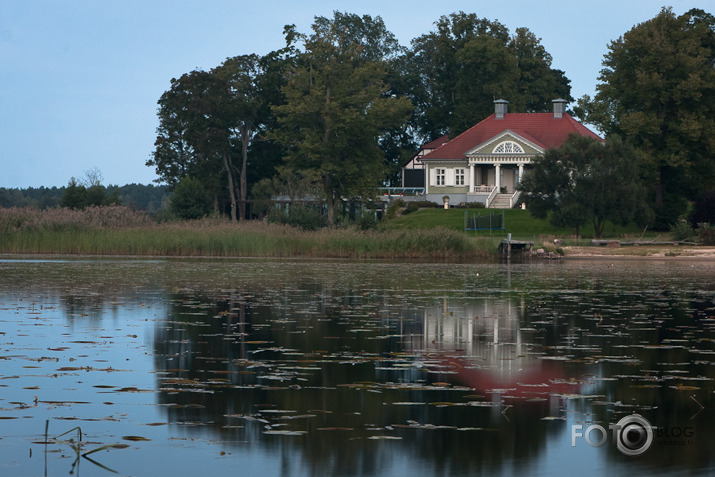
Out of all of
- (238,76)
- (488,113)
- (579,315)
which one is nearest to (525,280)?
(579,315)

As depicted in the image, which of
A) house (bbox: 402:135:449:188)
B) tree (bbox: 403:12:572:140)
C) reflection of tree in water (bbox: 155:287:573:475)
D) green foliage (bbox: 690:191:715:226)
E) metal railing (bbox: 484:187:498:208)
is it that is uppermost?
tree (bbox: 403:12:572:140)

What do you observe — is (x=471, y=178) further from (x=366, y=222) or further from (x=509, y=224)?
(x=366, y=222)

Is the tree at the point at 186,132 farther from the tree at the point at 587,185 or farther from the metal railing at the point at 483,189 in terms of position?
the tree at the point at 587,185

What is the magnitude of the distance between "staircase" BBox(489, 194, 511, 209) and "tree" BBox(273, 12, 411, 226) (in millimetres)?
9733

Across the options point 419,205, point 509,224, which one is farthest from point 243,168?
point 509,224

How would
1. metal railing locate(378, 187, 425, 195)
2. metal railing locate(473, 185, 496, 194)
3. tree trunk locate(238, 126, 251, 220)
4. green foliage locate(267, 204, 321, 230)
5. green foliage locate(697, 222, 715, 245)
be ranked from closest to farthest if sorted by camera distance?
green foliage locate(267, 204, 321, 230)
green foliage locate(697, 222, 715, 245)
tree trunk locate(238, 126, 251, 220)
metal railing locate(473, 185, 496, 194)
metal railing locate(378, 187, 425, 195)

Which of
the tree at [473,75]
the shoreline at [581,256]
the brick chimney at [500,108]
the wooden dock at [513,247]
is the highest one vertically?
the tree at [473,75]

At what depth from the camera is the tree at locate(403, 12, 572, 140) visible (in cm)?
9344

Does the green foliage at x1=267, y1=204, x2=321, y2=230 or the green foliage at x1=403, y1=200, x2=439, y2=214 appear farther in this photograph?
the green foliage at x1=403, y1=200, x2=439, y2=214

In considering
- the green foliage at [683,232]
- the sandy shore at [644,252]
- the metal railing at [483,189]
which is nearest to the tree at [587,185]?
the green foliage at [683,232]

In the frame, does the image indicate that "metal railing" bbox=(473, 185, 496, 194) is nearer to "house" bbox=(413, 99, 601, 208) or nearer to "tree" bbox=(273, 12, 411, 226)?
"house" bbox=(413, 99, 601, 208)

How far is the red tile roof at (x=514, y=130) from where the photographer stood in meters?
84.8

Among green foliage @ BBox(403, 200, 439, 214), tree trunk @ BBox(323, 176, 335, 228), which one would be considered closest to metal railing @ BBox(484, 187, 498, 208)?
green foliage @ BBox(403, 200, 439, 214)

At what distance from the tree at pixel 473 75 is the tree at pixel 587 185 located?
35043 mm
